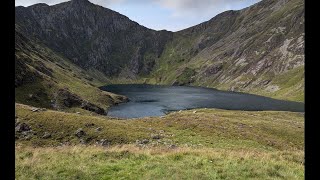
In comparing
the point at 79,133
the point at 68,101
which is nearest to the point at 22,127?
the point at 79,133

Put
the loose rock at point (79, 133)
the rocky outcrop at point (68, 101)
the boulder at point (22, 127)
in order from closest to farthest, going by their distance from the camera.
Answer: the loose rock at point (79, 133) → the boulder at point (22, 127) → the rocky outcrop at point (68, 101)

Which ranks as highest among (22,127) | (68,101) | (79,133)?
(22,127)

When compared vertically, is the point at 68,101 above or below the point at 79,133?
below

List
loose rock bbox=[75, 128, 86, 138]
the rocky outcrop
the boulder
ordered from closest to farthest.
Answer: loose rock bbox=[75, 128, 86, 138]
the boulder
the rocky outcrop

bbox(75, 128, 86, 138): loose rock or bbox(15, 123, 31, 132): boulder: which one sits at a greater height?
bbox(15, 123, 31, 132): boulder

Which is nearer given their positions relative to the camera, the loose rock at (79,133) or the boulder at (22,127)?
the loose rock at (79,133)

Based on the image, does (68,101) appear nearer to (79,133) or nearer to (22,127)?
(22,127)

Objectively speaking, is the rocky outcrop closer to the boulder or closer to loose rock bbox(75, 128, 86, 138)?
the boulder

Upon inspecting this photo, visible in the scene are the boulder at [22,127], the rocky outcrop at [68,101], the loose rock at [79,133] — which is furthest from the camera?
the rocky outcrop at [68,101]

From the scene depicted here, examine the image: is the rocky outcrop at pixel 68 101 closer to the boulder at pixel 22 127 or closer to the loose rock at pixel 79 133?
the boulder at pixel 22 127

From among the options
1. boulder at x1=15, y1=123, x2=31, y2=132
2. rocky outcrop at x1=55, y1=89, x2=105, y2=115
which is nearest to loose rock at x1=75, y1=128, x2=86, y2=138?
boulder at x1=15, y1=123, x2=31, y2=132

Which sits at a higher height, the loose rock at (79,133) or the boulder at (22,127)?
the boulder at (22,127)

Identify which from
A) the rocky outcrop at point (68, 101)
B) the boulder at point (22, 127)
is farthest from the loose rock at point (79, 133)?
the rocky outcrop at point (68, 101)
